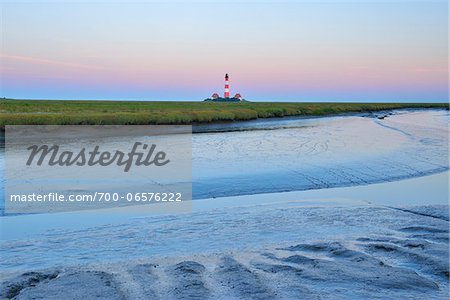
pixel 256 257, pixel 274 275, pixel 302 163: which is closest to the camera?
pixel 274 275

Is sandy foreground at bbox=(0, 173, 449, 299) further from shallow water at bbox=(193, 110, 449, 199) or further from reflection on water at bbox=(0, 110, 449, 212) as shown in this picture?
shallow water at bbox=(193, 110, 449, 199)

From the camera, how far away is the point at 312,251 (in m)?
6.77

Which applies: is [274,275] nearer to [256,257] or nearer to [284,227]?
[256,257]

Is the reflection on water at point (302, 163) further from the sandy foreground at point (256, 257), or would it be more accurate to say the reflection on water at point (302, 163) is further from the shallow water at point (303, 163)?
the sandy foreground at point (256, 257)

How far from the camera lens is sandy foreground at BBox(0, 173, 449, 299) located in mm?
5148

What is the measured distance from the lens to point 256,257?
6457mm

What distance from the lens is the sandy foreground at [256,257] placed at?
515 centimetres

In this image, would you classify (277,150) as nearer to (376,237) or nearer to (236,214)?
(236,214)

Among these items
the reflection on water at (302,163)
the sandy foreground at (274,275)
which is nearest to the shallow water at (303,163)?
the reflection on water at (302,163)

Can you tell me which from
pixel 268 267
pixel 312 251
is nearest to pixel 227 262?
pixel 268 267

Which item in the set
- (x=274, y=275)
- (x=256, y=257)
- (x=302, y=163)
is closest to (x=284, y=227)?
(x=256, y=257)

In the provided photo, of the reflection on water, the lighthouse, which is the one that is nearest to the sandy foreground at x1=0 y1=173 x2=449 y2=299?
the reflection on water

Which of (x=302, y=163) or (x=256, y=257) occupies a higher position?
(x=302, y=163)

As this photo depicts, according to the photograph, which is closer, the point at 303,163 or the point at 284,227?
the point at 284,227
